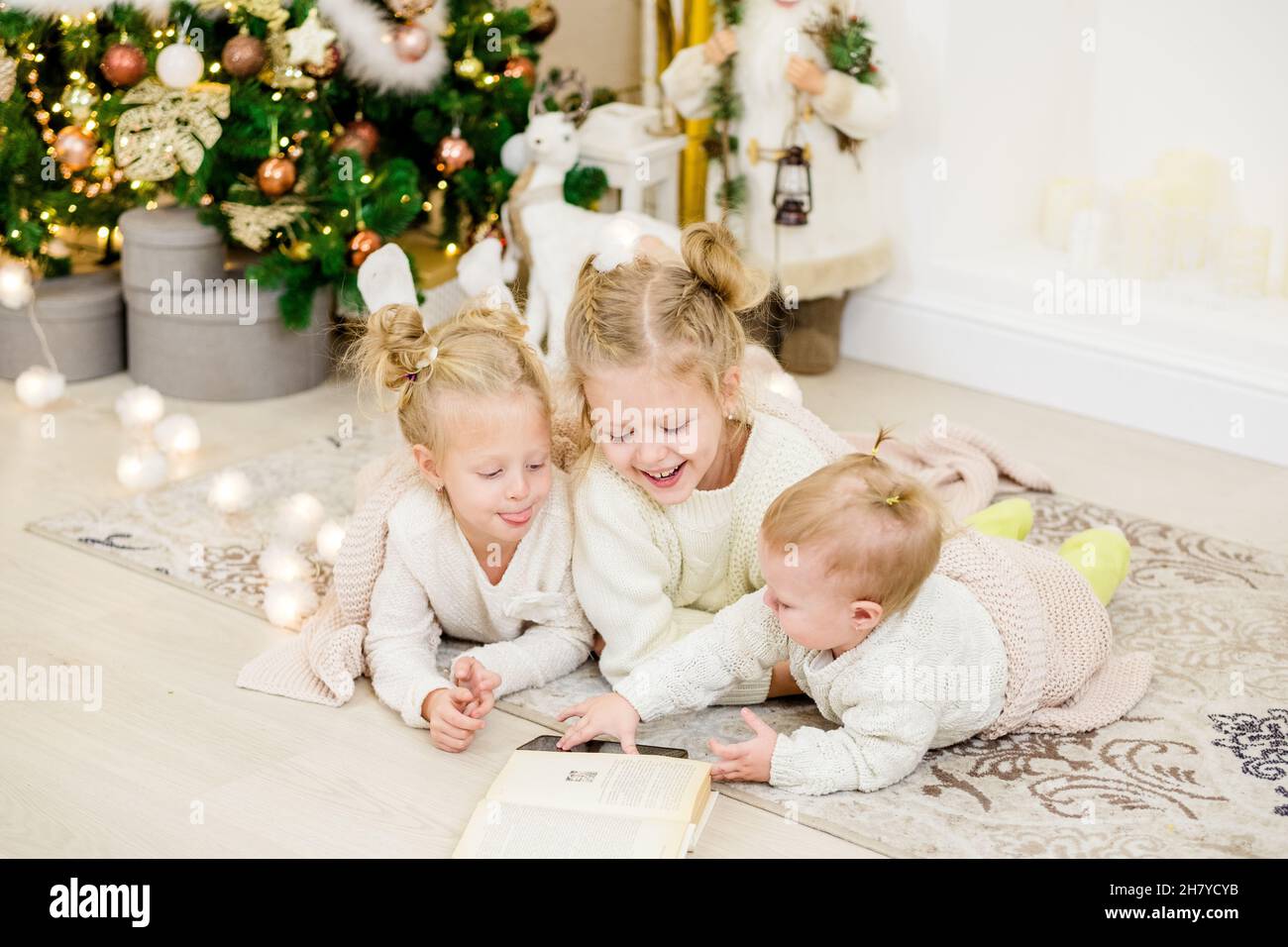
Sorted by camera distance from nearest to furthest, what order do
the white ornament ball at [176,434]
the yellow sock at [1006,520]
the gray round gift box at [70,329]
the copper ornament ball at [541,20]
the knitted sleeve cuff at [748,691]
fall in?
the knitted sleeve cuff at [748,691], the yellow sock at [1006,520], the white ornament ball at [176,434], the gray round gift box at [70,329], the copper ornament ball at [541,20]

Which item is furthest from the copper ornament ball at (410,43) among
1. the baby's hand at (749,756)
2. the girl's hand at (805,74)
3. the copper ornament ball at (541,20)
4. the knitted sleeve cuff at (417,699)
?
the baby's hand at (749,756)

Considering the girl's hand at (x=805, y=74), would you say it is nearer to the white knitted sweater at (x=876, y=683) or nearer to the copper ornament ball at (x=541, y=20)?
the copper ornament ball at (x=541, y=20)

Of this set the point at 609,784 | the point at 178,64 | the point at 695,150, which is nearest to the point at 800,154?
the point at 695,150

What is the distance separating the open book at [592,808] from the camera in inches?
58.2

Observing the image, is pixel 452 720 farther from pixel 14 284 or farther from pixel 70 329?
pixel 70 329

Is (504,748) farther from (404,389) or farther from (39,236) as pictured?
(39,236)

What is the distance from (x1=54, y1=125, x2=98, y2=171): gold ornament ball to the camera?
2.66 meters

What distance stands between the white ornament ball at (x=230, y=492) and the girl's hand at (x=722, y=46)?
1229mm

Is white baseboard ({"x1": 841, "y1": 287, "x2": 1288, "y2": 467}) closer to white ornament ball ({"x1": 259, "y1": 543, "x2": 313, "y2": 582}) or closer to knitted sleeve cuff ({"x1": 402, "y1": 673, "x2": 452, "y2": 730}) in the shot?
white ornament ball ({"x1": 259, "y1": 543, "x2": 313, "y2": 582})

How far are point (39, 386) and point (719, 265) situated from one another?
1591 millimetres

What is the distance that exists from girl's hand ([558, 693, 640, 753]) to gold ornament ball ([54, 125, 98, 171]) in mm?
1586

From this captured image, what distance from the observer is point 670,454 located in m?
1.75

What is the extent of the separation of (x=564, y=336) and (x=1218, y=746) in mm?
938
